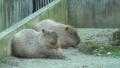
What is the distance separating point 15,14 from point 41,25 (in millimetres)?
4501

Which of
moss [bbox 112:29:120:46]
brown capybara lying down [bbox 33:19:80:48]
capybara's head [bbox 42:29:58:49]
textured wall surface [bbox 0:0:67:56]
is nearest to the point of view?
textured wall surface [bbox 0:0:67:56]

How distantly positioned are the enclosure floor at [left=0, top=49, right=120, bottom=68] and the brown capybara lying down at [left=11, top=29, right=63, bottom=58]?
195 mm

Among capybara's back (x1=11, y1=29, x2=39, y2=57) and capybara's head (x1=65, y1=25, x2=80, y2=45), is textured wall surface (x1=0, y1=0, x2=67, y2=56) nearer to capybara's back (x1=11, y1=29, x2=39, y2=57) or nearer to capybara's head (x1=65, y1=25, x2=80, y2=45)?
capybara's back (x1=11, y1=29, x2=39, y2=57)

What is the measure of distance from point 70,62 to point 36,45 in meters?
0.67

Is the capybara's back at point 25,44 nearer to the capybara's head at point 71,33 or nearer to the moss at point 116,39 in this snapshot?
the capybara's head at point 71,33

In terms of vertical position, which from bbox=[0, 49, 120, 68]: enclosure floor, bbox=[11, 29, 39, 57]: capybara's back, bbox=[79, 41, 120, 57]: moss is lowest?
bbox=[0, 49, 120, 68]: enclosure floor

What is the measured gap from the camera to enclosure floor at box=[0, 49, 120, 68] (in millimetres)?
7207

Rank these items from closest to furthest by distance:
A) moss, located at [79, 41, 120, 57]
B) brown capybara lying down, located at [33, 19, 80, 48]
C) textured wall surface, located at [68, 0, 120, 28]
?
moss, located at [79, 41, 120, 57]
brown capybara lying down, located at [33, 19, 80, 48]
textured wall surface, located at [68, 0, 120, 28]

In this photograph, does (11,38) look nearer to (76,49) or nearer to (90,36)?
(76,49)

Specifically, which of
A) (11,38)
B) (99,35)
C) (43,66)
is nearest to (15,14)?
(99,35)

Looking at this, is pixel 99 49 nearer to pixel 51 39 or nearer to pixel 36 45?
pixel 51 39

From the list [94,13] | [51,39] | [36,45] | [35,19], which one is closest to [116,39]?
[35,19]

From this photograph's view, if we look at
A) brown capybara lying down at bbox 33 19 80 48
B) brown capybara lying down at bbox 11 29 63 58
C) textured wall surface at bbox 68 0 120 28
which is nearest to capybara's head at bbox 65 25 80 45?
brown capybara lying down at bbox 33 19 80 48

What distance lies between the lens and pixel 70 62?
7641mm
